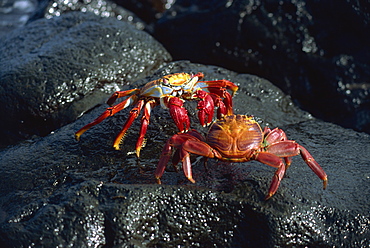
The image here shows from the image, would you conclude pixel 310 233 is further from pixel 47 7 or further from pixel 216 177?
pixel 47 7

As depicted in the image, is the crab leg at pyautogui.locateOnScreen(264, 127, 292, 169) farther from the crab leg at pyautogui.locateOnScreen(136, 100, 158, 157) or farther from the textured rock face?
the textured rock face

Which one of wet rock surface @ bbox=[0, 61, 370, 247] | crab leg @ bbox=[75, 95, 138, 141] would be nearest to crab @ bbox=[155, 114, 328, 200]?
wet rock surface @ bbox=[0, 61, 370, 247]

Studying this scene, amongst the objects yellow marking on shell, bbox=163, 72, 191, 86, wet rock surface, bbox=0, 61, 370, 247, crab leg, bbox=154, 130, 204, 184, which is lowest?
wet rock surface, bbox=0, 61, 370, 247

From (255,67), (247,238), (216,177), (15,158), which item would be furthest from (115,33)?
(247,238)

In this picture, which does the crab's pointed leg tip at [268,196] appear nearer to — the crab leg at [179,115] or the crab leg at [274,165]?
the crab leg at [274,165]

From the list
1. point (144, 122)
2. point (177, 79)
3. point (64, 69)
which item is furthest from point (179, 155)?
point (64, 69)
